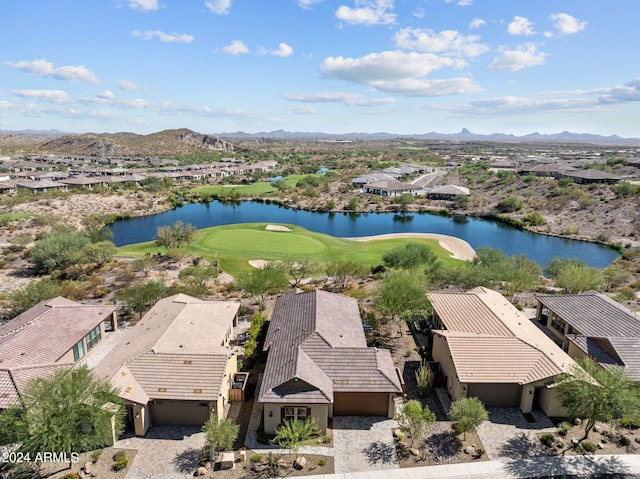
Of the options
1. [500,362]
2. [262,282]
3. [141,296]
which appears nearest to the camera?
[500,362]

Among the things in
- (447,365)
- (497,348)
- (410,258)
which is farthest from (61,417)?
(410,258)

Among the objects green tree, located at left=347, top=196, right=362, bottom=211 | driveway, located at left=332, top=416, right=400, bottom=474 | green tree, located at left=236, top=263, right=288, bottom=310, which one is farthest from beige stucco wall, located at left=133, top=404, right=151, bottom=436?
green tree, located at left=347, top=196, right=362, bottom=211

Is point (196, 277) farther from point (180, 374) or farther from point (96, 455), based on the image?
point (96, 455)

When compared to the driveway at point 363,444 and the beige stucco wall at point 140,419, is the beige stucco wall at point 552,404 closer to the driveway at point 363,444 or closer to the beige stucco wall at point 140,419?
the driveway at point 363,444

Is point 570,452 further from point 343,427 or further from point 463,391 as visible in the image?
point 343,427

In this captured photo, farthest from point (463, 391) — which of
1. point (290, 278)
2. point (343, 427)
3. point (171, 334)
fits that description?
point (290, 278)

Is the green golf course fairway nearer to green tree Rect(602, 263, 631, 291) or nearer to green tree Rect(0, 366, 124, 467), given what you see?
green tree Rect(602, 263, 631, 291)
